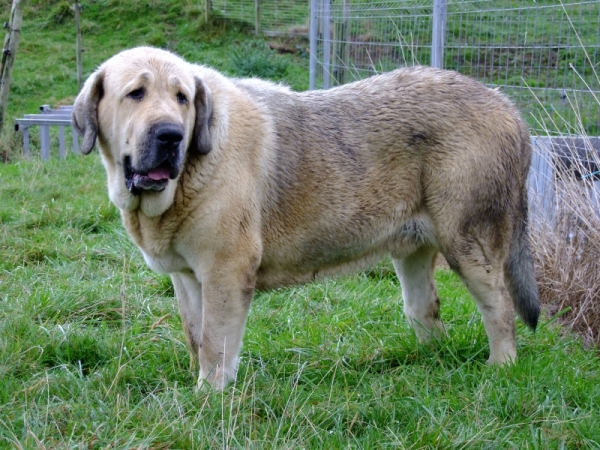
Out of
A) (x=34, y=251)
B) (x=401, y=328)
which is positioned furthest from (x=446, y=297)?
(x=34, y=251)

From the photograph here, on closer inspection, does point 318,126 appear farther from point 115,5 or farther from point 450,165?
point 115,5

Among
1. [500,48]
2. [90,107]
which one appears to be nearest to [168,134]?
[90,107]

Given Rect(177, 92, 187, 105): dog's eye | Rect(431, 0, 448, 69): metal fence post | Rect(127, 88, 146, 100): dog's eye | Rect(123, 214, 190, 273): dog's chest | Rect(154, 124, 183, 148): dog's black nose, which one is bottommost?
Rect(123, 214, 190, 273): dog's chest

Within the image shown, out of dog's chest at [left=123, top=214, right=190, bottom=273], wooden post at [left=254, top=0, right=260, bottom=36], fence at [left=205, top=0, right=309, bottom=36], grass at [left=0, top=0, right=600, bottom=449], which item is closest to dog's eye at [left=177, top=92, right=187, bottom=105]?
dog's chest at [left=123, top=214, right=190, bottom=273]

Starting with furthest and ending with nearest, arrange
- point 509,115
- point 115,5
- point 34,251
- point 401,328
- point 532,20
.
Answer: point 115,5 → point 532,20 → point 34,251 → point 401,328 → point 509,115

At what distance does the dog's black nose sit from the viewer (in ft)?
12.2

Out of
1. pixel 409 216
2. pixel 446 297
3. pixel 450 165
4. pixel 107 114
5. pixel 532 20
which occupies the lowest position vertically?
pixel 446 297

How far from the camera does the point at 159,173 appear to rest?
389 centimetres

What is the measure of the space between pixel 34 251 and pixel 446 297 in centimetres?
332

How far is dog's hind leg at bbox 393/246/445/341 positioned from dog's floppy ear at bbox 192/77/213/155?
154 centimetres

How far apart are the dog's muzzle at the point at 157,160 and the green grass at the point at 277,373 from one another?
954mm

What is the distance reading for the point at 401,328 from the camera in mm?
5141

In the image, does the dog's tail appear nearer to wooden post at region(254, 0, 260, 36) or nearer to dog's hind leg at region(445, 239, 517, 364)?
dog's hind leg at region(445, 239, 517, 364)

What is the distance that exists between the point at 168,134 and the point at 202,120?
0.37 metres
